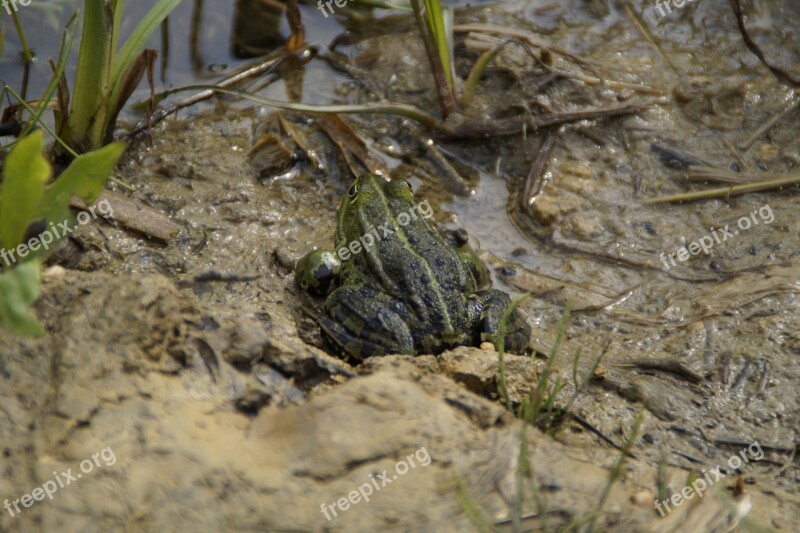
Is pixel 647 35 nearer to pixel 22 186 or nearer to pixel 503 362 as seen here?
pixel 503 362

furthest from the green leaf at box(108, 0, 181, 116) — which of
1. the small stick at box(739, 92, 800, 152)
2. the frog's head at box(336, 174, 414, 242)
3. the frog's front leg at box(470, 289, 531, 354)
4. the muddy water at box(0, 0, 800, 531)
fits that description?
the small stick at box(739, 92, 800, 152)

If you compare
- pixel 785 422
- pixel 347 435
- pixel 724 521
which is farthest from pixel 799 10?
pixel 347 435

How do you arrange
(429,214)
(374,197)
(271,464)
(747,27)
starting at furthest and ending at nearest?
(747,27) < (429,214) < (374,197) < (271,464)

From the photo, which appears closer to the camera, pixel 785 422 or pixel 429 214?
pixel 785 422

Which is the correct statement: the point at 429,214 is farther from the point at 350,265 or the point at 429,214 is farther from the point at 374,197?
the point at 350,265

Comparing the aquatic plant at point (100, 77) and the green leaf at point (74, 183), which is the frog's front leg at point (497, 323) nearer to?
the green leaf at point (74, 183)
